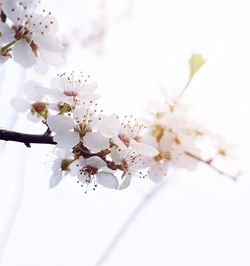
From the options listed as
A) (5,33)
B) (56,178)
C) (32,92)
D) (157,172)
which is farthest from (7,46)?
(157,172)

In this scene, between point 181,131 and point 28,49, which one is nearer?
point 28,49

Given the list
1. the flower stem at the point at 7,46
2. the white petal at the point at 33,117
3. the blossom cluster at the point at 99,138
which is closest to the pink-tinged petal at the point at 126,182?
the blossom cluster at the point at 99,138

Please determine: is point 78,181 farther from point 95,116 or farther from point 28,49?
point 28,49

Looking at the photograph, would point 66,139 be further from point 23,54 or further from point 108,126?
point 23,54

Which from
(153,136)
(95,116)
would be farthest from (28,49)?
(153,136)

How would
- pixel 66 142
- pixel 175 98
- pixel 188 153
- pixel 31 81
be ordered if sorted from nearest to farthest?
pixel 66 142, pixel 31 81, pixel 188 153, pixel 175 98

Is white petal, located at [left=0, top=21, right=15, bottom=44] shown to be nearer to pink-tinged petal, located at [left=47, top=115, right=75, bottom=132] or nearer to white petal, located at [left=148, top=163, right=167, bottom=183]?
pink-tinged petal, located at [left=47, top=115, right=75, bottom=132]

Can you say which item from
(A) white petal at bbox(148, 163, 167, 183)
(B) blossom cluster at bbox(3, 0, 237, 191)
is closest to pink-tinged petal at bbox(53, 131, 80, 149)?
(B) blossom cluster at bbox(3, 0, 237, 191)
